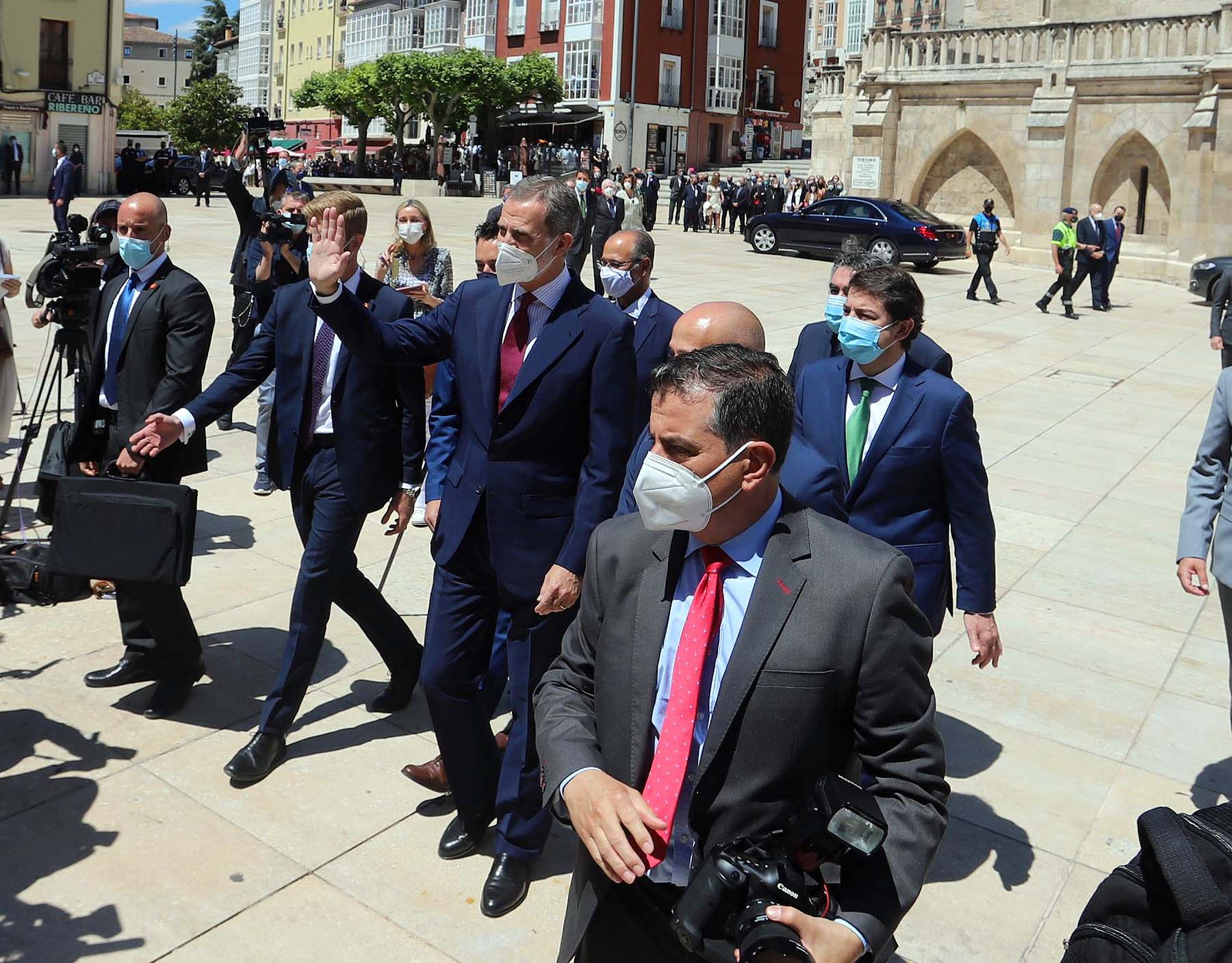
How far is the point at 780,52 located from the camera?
6900 cm

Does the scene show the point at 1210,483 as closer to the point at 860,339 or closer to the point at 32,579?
the point at 860,339

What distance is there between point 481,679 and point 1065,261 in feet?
63.8

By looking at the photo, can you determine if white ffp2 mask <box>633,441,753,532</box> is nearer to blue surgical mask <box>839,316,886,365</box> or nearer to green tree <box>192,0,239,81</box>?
blue surgical mask <box>839,316,886,365</box>

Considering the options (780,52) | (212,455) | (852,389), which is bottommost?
(212,455)

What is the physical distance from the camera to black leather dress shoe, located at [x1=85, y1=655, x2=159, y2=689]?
5309 millimetres

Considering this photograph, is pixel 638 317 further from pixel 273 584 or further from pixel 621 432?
pixel 273 584

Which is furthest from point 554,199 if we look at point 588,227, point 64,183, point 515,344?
point 64,183

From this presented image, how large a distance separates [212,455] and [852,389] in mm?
6292

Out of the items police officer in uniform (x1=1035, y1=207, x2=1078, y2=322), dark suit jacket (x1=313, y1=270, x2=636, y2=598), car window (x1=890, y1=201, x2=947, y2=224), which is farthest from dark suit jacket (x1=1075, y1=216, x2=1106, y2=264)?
dark suit jacket (x1=313, y1=270, x2=636, y2=598)

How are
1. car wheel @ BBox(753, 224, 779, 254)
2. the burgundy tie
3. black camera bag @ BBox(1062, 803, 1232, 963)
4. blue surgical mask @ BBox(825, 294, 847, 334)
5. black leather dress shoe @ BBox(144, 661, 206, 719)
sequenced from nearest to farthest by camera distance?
black camera bag @ BBox(1062, 803, 1232, 963), the burgundy tie, blue surgical mask @ BBox(825, 294, 847, 334), black leather dress shoe @ BBox(144, 661, 206, 719), car wheel @ BBox(753, 224, 779, 254)

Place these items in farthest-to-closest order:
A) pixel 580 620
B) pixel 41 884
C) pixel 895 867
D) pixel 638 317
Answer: pixel 638 317 → pixel 41 884 → pixel 580 620 → pixel 895 867

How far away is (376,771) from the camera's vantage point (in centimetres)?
472

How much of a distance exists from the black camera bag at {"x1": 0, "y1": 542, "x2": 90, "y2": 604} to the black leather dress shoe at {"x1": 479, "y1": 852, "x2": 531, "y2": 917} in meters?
2.06

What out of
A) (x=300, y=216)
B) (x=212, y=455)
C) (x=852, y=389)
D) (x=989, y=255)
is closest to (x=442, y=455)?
(x=852, y=389)
